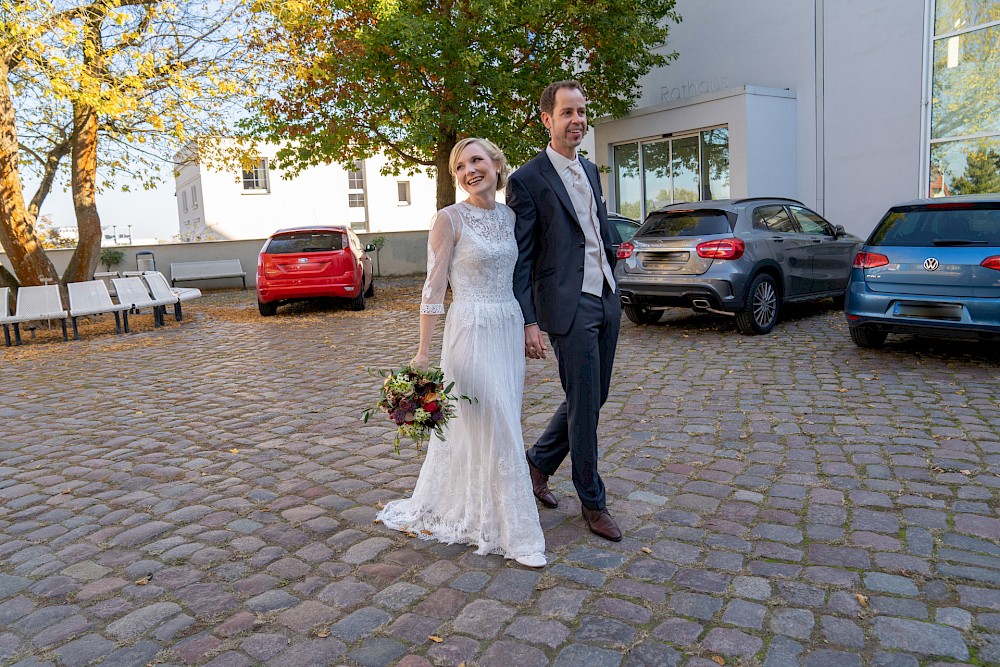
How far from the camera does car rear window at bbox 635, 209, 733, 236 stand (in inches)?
370

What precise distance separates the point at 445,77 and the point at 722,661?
1319cm

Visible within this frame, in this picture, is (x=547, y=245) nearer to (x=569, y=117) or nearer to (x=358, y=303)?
(x=569, y=117)

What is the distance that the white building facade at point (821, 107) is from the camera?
13.0m

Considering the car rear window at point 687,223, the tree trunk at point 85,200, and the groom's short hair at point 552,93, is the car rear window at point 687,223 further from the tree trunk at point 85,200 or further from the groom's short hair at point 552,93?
the tree trunk at point 85,200

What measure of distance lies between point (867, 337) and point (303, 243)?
9.73 metres

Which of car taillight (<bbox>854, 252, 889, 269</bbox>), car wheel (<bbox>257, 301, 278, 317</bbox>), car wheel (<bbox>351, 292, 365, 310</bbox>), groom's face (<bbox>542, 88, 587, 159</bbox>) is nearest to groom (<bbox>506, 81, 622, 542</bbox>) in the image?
groom's face (<bbox>542, 88, 587, 159</bbox>)

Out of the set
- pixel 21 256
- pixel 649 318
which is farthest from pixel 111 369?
pixel 649 318

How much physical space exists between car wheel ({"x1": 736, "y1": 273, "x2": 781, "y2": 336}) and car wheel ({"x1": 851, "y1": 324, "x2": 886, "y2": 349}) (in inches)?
49.5

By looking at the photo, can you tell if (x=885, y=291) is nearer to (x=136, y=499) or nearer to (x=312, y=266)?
(x=136, y=499)

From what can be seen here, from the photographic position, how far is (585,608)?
3133mm

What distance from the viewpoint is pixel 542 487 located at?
165 inches

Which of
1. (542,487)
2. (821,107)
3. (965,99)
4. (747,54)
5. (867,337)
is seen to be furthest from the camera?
(747,54)

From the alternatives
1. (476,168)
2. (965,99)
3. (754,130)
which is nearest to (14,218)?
(476,168)

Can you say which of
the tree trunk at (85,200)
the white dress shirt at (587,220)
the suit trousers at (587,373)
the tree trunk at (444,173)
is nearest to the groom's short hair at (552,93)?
the white dress shirt at (587,220)
